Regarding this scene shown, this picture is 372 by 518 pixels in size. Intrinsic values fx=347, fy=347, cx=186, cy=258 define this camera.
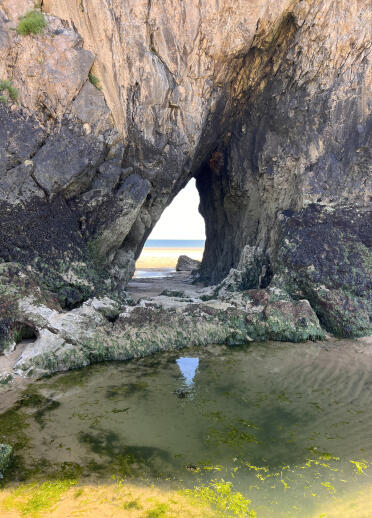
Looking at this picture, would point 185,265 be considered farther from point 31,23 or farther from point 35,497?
point 35,497

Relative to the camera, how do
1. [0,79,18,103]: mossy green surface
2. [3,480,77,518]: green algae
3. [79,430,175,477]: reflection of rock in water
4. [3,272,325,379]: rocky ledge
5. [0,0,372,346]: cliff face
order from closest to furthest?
[3,480,77,518]: green algae
[79,430,175,477]: reflection of rock in water
[3,272,325,379]: rocky ledge
[0,79,18,103]: mossy green surface
[0,0,372,346]: cliff face

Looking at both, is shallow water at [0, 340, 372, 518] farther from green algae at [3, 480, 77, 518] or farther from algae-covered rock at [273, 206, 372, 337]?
algae-covered rock at [273, 206, 372, 337]

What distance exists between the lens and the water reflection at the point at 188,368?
621 cm

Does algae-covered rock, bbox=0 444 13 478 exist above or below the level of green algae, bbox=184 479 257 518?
above

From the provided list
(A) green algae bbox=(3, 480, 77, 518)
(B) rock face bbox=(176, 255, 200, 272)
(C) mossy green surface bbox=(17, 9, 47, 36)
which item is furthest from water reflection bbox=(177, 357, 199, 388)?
(B) rock face bbox=(176, 255, 200, 272)

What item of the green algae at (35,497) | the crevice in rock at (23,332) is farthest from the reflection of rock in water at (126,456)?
the crevice in rock at (23,332)

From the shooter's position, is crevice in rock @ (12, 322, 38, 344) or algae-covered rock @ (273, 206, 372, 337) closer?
crevice in rock @ (12, 322, 38, 344)

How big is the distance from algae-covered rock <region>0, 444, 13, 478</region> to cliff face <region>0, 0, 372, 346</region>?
4679mm

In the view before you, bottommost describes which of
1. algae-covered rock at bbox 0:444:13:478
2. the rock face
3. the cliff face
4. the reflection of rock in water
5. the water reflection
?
the reflection of rock in water

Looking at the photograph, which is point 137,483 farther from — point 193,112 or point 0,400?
point 193,112

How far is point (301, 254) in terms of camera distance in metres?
10.1

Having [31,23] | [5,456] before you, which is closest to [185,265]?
[31,23]

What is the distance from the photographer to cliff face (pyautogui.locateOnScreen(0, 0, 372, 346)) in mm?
8211

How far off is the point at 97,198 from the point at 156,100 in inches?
132
